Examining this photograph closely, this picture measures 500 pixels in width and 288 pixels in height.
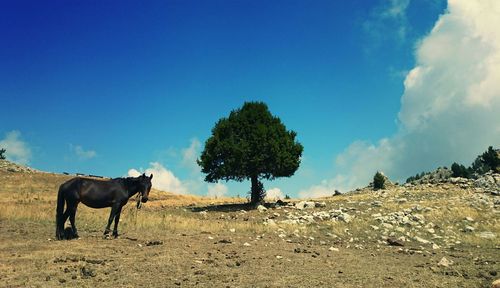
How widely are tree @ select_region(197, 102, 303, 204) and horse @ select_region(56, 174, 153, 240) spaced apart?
61.6 feet

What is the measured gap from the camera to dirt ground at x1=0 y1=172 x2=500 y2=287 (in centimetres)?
1147

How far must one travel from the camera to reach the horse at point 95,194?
16.9 meters

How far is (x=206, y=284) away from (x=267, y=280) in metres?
1.68

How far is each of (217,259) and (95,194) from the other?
6396 mm

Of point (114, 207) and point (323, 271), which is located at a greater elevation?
point (114, 207)

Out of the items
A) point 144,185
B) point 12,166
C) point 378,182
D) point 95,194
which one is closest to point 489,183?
point 378,182

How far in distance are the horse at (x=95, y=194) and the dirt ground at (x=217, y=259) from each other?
83 cm

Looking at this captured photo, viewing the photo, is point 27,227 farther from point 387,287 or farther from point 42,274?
point 387,287

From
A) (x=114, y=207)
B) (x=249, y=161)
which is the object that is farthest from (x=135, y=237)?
(x=249, y=161)

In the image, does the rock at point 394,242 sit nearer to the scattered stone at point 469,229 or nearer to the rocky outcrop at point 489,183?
the scattered stone at point 469,229

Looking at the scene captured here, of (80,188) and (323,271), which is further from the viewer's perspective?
(80,188)

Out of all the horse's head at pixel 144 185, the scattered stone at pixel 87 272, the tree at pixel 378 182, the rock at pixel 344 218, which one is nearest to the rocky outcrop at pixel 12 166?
the tree at pixel 378 182

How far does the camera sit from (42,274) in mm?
11359

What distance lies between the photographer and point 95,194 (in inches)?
687
